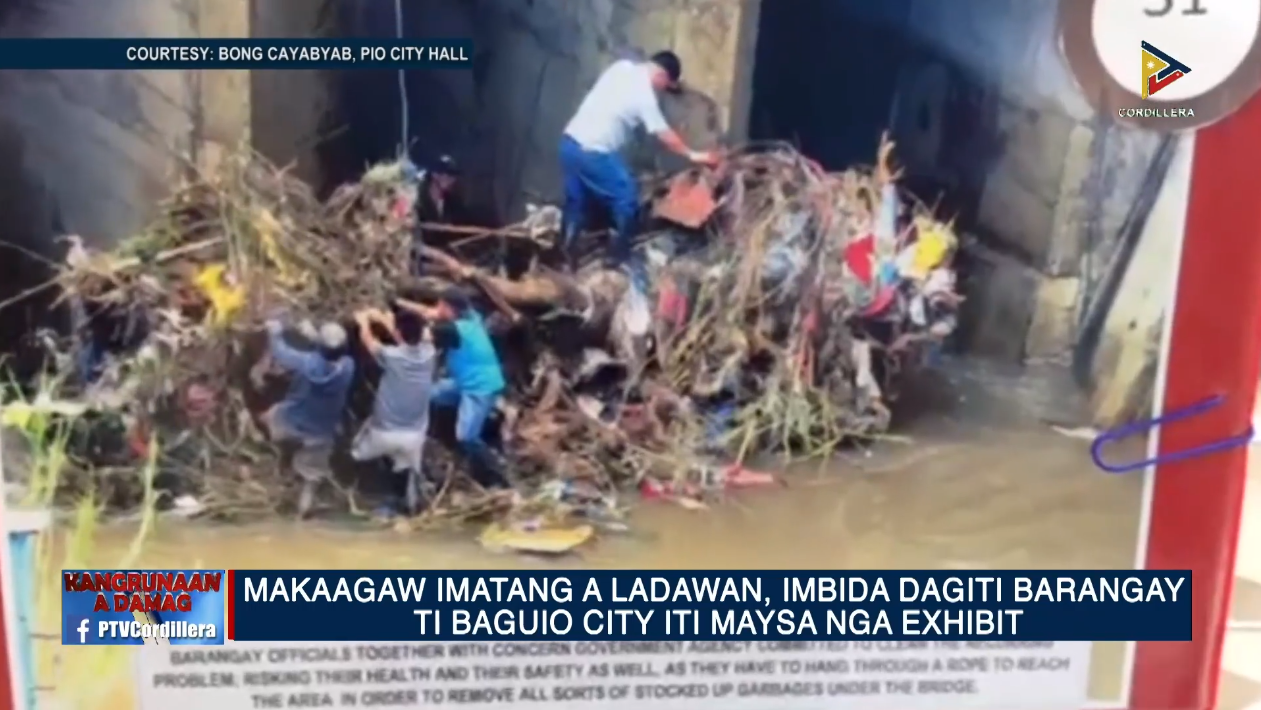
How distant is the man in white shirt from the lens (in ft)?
1.46

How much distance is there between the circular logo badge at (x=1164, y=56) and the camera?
0.44 meters

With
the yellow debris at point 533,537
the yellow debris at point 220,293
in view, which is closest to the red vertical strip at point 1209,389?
the yellow debris at point 533,537

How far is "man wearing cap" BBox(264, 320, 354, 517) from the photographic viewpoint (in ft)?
1.51

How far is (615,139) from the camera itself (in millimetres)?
450

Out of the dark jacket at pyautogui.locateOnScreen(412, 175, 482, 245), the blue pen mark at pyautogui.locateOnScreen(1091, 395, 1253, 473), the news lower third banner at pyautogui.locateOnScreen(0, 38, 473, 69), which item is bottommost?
the blue pen mark at pyautogui.locateOnScreen(1091, 395, 1253, 473)

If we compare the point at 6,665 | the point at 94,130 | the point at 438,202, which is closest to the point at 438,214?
the point at 438,202

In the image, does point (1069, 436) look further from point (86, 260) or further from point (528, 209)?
point (86, 260)

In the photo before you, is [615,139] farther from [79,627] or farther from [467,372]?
[79,627]

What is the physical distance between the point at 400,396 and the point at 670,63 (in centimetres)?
15

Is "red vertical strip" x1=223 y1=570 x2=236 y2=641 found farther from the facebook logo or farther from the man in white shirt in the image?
the man in white shirt

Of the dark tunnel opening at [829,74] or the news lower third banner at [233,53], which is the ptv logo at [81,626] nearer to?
the news lower third banner at [233,53]

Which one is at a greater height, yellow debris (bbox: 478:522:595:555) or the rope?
the rope

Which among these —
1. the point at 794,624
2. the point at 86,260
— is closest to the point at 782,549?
the point at 794,624

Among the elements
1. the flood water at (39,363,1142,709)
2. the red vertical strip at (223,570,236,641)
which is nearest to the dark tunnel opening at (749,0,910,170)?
the flood water at (39,363,1142,709)
